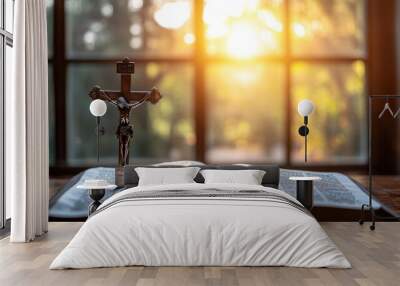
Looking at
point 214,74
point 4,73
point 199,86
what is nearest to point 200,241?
point 4,73

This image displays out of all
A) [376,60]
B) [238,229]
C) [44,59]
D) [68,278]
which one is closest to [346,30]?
[376,60]

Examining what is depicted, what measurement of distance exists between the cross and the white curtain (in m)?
1.32

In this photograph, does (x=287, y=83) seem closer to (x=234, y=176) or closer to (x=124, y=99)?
(x=124, y=99)

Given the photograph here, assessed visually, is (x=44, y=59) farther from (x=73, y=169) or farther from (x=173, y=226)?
(x=73, y=169)

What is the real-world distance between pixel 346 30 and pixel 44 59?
5891 millimetres

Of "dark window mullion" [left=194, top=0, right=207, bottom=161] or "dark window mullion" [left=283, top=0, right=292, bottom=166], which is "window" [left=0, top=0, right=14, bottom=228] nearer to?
"dark window mullion" [left=194, top=0, right=207, bottom=161]

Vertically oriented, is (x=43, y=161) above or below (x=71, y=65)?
below

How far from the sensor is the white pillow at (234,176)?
645cm

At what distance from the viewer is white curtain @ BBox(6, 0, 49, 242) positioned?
5.48 meters

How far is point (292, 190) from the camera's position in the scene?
24.4 ft

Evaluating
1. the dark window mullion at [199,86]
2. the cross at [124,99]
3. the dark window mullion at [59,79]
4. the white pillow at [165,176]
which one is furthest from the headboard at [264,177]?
the dark window mullion at [59,79]

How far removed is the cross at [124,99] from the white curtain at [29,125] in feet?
4.33

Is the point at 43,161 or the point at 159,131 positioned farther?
the point at 159,131

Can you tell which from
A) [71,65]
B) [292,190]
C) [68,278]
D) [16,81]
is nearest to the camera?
[68,278]
